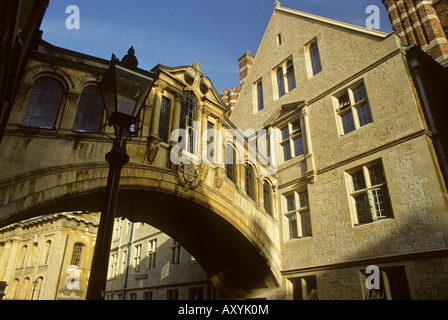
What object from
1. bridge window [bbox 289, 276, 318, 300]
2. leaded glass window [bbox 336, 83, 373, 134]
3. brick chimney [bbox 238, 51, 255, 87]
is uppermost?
brick chimney [bbox 238, 51, 255, 87]

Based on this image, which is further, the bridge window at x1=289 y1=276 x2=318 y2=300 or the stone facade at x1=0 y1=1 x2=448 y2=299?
the bridge window at x1=289 y1=276 x2=318 y2=300

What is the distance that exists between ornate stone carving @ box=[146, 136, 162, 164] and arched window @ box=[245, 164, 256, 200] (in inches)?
190

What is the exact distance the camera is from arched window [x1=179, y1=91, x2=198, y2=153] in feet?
31.5

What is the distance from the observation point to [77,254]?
104 ft

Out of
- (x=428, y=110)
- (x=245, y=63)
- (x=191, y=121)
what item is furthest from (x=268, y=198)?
(x=245, y=63)

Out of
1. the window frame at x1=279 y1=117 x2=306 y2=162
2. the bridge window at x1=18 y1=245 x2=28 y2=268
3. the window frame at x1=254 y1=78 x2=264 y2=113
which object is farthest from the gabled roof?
the bridge window at x1=18 y1=245 x2=28 y2=268

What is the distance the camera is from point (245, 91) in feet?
57.2

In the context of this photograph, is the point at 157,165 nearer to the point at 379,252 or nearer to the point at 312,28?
the point at 379,252

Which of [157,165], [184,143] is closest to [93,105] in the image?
[157,165]

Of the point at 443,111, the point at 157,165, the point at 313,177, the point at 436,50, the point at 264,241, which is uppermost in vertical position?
the point at 436,50

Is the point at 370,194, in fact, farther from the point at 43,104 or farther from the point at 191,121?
the point at 43,104

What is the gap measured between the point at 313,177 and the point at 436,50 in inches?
376

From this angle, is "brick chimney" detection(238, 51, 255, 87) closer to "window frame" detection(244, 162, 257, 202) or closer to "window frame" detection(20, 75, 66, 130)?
"window frame" detection(244, 162, 257, 202)
